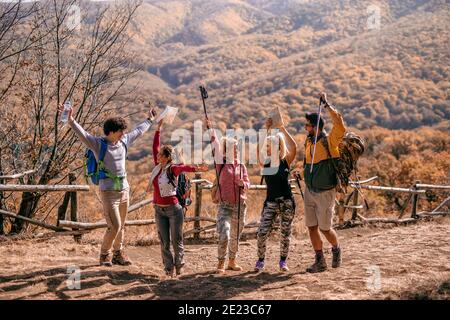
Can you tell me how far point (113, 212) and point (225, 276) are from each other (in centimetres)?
150

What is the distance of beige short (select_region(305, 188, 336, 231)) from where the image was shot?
5.66 meters

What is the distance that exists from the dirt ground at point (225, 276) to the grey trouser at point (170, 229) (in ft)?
0.79

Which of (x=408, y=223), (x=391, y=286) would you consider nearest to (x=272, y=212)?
(x=391, y=286)

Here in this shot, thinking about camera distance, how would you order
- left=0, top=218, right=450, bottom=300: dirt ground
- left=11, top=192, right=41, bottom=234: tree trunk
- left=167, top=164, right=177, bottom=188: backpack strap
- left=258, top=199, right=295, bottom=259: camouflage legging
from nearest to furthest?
left=0, top=218, right=450, bottom=300: dirt ground < left=167, top=164, right=177, bottom=188: backpack strap < left=258, top=199, right=295, bottom=259: camouflage legging < left=11, top=192, right=41, bottom=234: tree trunk

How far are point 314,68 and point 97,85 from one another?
37.3 metres

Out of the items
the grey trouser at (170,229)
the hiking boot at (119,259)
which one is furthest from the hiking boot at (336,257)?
the hiking boot at (119,259)

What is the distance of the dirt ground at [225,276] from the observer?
16.5 feet

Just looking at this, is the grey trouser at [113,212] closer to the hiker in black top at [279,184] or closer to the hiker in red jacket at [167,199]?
the hiker in red jacket at [167,199]

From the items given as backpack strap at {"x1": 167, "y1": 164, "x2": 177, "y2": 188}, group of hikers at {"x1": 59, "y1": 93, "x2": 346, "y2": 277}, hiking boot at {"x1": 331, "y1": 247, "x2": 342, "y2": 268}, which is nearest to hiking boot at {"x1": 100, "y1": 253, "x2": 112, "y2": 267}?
group of hikers at {"x1": 59, "y1": 93, "x2": 346, "y2": 277}

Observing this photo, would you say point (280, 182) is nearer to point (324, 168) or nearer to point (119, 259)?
point (324, 168)

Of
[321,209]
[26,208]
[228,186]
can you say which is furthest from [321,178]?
[26,208]

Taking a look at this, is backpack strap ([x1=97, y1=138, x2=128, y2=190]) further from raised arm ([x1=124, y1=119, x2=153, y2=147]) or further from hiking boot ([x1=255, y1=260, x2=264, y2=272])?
hiking boot ([x1=255, y1=260, x2=264, y2=272])

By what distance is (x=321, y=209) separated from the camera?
5660 millimetres

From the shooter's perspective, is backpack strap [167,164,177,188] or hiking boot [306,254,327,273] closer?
backpack strap [167,164,177,188]
